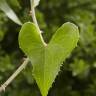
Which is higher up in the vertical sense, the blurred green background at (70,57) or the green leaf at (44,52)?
the green leaf at (44,52)

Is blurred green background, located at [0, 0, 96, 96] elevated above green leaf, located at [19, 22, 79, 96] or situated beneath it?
situated beneath

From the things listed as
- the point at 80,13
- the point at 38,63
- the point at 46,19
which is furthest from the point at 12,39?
the point at 38,63

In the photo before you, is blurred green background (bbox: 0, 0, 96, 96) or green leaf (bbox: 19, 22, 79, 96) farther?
blurred green background (bbox: 0, 0, 96, 96)

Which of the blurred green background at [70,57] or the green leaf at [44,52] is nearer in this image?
the green leaf at [44,52]

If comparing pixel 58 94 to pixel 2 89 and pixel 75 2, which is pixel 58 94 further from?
pixel 2 89

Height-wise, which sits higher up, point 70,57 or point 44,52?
point 44,52
